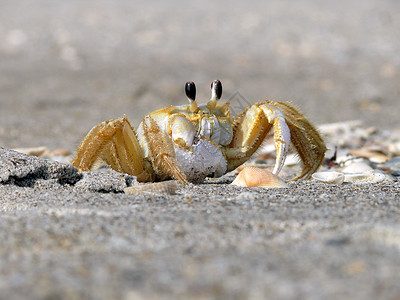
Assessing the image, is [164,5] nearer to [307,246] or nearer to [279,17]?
[279,17]

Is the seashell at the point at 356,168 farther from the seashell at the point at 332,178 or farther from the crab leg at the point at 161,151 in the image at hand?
the crab leg at the point at 161,151

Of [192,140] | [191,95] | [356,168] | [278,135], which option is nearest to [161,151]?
[192,140]

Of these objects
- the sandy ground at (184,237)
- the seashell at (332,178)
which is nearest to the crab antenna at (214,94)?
the sandy ground at (184,237)

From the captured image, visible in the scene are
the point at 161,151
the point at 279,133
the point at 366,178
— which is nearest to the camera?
the point at 161,151

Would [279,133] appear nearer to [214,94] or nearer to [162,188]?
[214,94]

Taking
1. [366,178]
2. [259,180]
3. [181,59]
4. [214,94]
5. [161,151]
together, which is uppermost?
[181,59]

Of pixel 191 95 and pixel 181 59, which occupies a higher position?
pixel 181 59

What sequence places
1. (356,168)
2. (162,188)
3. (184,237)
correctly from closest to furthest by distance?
(184,237) → (162,188) → (356,168)

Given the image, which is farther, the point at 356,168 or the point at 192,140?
the point at 356,168
